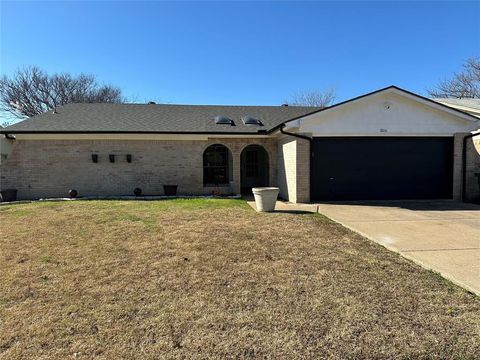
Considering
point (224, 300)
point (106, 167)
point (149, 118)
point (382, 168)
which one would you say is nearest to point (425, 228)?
point (382, 168)

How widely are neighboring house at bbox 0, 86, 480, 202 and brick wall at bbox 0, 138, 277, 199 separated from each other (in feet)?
0.13

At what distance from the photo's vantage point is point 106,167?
13031 mm

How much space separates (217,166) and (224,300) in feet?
41.4

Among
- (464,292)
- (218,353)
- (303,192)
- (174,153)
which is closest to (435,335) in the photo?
(464,292)

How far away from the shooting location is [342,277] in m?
4.11

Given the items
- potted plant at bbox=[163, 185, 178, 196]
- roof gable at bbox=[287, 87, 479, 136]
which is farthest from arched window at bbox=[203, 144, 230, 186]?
roof gable at bbox=[287, 87, 479, 136]

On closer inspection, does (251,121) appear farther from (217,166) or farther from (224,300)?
(224,300)

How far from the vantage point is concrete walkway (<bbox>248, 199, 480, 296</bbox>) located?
4.50m

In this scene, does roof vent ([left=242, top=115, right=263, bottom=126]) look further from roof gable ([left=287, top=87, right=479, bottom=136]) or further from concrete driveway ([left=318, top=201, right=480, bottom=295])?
concrete driveway ([left=318, top=201, right=480, bottom=295])

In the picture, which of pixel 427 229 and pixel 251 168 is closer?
pixel 427 229

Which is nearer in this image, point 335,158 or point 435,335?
point 435,335

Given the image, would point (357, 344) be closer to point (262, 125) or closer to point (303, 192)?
point (303, 192)

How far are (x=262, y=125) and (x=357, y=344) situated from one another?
12.5 meters

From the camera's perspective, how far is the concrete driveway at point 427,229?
449 cm
